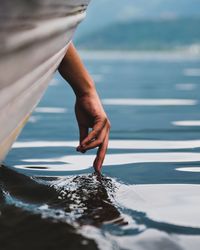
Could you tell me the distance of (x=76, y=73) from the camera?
10.4 ft

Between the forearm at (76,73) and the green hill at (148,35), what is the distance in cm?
14169

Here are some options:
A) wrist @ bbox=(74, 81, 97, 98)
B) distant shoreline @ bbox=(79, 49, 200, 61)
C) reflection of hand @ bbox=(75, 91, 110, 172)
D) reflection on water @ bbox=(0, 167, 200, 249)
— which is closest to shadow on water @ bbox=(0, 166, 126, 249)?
reflection on water @ bbox=(0, 167, 200, 249)

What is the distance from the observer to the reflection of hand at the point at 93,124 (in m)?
2.90

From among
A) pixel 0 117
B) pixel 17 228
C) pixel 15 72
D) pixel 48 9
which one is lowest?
pixel 17 228

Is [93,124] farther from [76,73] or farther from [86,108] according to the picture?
[76,73]

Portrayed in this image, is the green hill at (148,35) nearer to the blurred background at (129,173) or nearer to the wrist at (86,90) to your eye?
the blurred background at (129,173)

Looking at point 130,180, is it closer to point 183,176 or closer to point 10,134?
point 183,176

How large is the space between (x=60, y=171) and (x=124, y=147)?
0.99m

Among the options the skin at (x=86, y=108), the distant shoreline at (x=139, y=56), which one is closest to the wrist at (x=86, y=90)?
the skin at (x=86, y=108)

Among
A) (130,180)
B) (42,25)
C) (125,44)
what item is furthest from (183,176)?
(125,44)

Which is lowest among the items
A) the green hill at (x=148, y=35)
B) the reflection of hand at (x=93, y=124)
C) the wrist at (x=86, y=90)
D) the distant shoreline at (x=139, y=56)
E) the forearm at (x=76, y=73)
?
the green hill at (x=148, y=35)

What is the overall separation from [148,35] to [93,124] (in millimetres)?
163839

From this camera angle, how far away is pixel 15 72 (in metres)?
2.01

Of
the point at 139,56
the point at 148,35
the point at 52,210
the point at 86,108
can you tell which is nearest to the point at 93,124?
the point at 86,108
